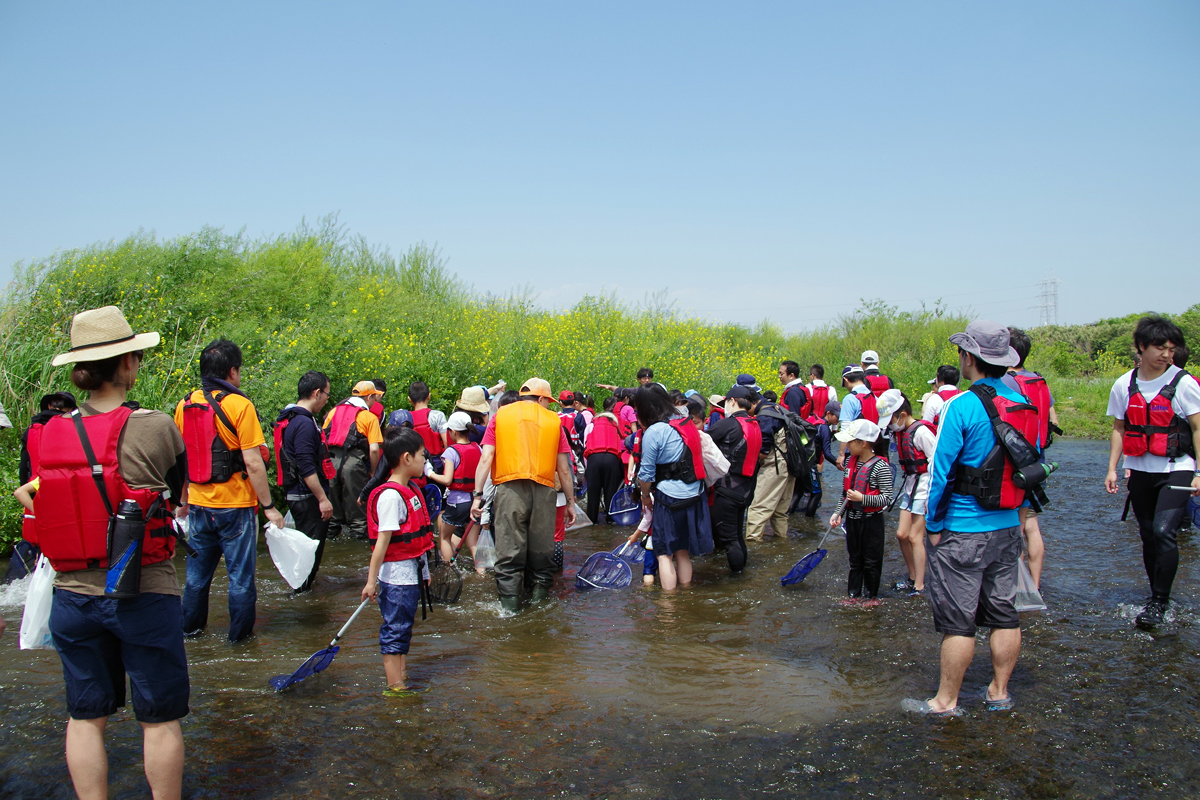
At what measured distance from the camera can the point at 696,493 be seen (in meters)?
6.60

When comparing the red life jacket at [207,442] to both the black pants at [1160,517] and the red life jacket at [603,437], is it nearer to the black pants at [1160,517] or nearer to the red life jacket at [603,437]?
the red life jacket at [603,437]

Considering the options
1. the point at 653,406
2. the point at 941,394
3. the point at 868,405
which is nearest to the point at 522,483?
the point at 653,406

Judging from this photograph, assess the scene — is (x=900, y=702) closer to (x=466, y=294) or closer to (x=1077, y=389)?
(x=466, y=294)

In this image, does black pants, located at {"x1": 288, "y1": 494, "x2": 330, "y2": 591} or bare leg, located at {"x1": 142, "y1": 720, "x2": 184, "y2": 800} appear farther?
black pants, located at {"x1": 288, "y1": 494, "x2": 330, "y2": 591}

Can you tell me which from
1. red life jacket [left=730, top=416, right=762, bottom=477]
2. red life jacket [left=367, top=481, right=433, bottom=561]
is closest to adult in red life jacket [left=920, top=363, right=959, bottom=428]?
red life jacket [left=730, top=416, right=762, bottom=477]

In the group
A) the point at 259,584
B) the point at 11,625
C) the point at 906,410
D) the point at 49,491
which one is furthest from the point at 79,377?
the point at 906,410

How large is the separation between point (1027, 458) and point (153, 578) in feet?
13.1

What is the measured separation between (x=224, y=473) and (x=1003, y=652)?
15.7ft

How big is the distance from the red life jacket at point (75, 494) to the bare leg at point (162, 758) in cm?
67

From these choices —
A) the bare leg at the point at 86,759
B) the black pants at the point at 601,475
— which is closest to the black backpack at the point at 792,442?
the black pants at the point at 601,475

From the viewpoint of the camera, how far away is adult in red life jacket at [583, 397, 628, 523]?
9555mm

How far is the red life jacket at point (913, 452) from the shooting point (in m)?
5.98

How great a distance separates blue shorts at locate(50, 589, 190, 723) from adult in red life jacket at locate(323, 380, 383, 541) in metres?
5.40

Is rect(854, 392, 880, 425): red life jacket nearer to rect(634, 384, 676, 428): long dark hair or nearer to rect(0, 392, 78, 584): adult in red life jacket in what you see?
rect(634, 384, 676, 428): long dark hair
